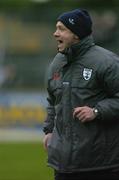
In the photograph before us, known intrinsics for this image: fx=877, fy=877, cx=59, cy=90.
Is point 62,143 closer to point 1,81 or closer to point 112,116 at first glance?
point 112,116

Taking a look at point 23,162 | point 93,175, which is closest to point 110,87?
point 93,175

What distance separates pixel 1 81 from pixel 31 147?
4.18 m

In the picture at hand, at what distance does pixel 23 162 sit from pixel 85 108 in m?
8.59

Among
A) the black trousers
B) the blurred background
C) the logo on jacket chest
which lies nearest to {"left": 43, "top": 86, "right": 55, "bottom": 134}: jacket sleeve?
the logo on jacket chest

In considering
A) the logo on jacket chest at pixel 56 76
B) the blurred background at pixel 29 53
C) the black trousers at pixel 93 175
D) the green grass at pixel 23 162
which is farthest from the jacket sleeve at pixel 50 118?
the blurred background at pixel 29 53

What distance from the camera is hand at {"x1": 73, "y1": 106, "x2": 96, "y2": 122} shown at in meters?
6.27

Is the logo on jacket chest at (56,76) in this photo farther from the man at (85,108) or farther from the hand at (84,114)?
the hand at (84,114)

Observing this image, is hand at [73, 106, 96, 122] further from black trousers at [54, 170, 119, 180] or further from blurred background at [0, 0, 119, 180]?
blurred background at [0, 0, 119, 180]

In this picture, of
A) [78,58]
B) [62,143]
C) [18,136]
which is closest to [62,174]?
[62,143]

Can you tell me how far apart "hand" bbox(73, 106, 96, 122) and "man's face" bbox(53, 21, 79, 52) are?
468 mm

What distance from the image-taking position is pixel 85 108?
20.7 ft

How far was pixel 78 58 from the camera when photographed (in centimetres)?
645

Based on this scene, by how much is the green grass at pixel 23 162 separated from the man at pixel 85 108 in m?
5.71

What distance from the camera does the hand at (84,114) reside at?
20.6 feet
